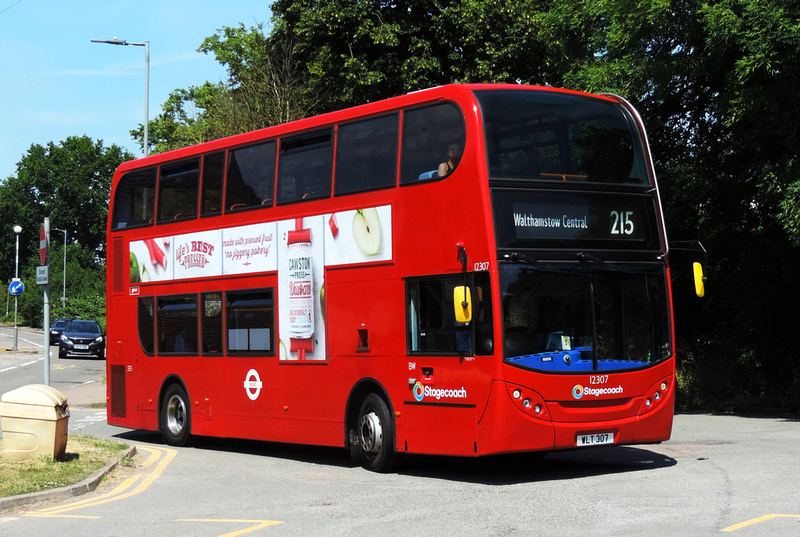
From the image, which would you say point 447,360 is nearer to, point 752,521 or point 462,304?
Result: point 462,304

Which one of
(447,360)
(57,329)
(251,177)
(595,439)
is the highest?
(251,177)

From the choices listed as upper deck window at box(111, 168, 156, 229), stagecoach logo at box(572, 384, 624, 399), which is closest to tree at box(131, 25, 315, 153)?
upper deck window at box(111, 168, 156, 229)

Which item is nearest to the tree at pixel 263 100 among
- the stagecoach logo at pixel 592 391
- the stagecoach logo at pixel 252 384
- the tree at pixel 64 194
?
the stagecoach logo at pixel 252 384

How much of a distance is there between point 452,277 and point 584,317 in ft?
4.86

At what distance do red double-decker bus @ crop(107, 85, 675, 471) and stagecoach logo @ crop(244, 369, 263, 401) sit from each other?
31 millimetres

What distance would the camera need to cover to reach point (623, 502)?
32.0ft

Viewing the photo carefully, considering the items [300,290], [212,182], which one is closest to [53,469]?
[300,290]

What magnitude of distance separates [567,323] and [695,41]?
9154 mm

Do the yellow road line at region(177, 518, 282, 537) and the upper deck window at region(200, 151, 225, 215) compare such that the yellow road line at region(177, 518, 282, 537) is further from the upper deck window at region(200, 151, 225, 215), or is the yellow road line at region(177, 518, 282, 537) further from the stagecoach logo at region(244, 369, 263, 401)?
the upper deck window at region(200, 151, 225, 215)

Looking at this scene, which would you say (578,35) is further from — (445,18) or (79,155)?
(79,155)

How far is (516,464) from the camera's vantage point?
13664 mm

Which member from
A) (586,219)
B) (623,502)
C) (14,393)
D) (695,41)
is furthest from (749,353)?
(14,393)

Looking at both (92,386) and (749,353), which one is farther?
(92,386)

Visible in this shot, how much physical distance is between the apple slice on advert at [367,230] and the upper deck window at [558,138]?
2019mm
